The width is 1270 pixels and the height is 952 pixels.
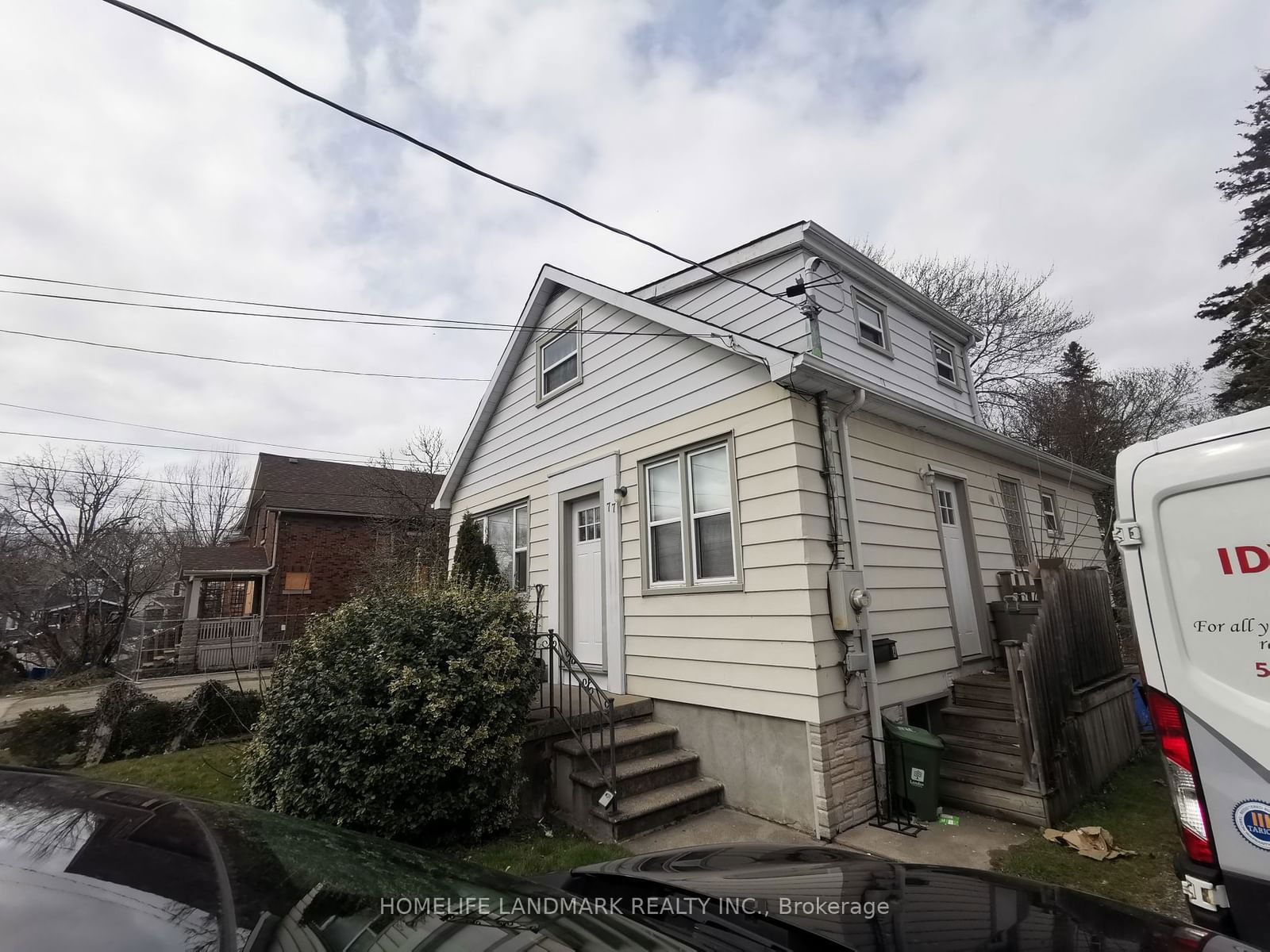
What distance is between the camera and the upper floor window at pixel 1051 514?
961cm

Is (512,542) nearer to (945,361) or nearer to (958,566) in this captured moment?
(958,566)

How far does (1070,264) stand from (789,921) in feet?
67.2

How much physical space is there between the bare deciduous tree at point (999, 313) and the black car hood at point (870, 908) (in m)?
19.2

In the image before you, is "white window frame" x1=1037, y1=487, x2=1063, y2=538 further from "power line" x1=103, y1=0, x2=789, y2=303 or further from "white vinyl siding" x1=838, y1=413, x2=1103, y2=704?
"power line" x1=103, y1=0, x2=789, y2=303

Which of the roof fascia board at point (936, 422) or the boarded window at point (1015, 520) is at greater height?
the roof fascia board at point (936, 422)

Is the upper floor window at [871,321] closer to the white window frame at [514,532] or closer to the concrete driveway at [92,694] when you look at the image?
the white window frame at [514,532]

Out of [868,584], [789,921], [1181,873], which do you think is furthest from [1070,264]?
[789,921]

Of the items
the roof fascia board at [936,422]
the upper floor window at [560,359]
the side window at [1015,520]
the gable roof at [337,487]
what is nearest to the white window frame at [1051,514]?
the roof fascia board at [936,422]

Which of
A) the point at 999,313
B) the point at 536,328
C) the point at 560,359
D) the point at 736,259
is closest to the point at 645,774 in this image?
the point at 560,359

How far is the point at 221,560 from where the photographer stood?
20.5 metres

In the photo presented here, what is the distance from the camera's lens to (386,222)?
6.93m

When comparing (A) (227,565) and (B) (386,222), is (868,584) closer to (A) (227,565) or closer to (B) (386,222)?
(B) (386,222)

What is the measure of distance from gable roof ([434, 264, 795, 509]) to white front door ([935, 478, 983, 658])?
11.1 ft

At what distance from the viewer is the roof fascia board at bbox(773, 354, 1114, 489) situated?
5418 millimetres
